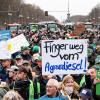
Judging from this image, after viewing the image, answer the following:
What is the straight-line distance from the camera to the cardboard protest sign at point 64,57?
8023 millimetres

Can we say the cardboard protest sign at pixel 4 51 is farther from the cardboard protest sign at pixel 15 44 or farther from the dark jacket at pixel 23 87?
the dark jacket at pixel 23 87

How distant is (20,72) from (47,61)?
1.49 ft

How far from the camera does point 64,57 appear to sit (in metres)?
8.16

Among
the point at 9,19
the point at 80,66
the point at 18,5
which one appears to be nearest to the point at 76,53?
the point at 80,66

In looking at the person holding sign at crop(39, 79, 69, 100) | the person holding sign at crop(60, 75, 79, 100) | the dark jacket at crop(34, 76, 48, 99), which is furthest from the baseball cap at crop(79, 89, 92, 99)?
the dark jacket at crop(34, 76, 48, 99)

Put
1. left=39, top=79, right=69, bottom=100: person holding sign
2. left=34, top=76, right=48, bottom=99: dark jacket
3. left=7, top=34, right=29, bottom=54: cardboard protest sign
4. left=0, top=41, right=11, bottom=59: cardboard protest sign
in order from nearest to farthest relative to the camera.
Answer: left=39, top=79, right=69, bottom=100: person holding sign → left=34, top=76, right=48, bottom=99: dark jacket → left=0, top=41, right=11, bottom=59: cardboard protest sign → left=7, top=34, right=29, bottom=54: cardboard protest sign

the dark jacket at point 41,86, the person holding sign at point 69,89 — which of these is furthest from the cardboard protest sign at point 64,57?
the person holding sign at point 69,89

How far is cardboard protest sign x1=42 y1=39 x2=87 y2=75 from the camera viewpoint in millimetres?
8023

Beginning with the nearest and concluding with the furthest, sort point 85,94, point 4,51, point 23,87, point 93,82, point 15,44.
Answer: point 85,94
point 23,87
point 93,82
point 4,51
point 15,44

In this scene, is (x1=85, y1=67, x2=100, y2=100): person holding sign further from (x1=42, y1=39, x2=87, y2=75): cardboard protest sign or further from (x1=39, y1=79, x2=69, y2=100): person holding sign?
(x1=39, y1=79, x2=69, y2=100): person holding sign

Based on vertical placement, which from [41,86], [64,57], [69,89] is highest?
[64,57]

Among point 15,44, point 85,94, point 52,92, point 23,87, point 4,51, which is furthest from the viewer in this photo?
point 15,44

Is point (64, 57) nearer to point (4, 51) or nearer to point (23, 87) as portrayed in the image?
point (23, 87)

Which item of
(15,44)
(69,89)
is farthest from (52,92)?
(15,44)
